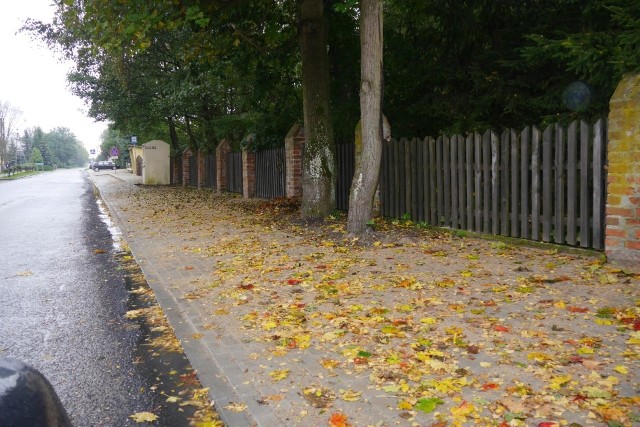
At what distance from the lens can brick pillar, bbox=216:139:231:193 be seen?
24719 mm

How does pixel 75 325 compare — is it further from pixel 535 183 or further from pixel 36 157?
pixel 36 157

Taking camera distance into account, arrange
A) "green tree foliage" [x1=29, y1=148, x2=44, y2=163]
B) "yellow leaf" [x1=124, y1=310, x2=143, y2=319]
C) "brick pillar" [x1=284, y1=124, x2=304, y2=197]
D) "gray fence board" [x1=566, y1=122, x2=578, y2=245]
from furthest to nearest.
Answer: "green tree foliage" [x1=29, y1=148, x2=44, y2=163] < "brick pillar" [x1=284, y1=124, x2=304, y2=197] < "gray fence board" [x1=566, y1=122, x2=578, y2=245] < "yellow leaf" [x1=124, y1=310, x2=143, y2=319]

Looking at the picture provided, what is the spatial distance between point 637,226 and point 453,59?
8.19 meters

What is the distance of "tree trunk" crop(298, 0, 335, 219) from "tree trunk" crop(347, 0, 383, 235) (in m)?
2.15

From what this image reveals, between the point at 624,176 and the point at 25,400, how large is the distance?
674 centimetres

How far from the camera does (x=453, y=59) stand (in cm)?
1359

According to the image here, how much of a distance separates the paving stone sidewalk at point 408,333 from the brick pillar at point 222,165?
16216 millimetres

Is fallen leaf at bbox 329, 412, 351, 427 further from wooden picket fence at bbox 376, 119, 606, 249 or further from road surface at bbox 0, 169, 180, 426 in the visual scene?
wooden picket fence at bbox 376, 119, 606, 249

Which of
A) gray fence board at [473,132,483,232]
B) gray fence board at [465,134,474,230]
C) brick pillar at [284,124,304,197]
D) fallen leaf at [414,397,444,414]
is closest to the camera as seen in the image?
fallen leaf at [414,397,444,414]

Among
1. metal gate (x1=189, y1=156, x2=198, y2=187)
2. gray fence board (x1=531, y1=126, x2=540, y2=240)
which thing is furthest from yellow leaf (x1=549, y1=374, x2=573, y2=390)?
metal gate (x1=189, y1=156, x2=198, y2=187)

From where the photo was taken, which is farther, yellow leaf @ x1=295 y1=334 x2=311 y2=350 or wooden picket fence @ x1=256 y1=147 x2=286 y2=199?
wooden picket fence @ x1=256 y1=147 x2=286 y2=199

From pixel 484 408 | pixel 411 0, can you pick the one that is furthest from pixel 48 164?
pixel 484 408

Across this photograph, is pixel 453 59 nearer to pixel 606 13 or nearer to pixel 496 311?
pixel 606 13

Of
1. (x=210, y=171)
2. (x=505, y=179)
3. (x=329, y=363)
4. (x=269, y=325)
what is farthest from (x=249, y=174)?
(x=329, y=363)
